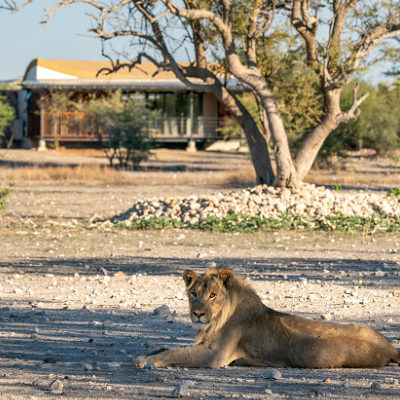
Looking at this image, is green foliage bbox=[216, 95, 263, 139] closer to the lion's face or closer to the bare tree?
the bare tree

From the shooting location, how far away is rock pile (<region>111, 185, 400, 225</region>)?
65.2ft

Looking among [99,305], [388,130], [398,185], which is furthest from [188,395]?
[388,130]

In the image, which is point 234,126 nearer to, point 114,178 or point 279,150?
point 114,178

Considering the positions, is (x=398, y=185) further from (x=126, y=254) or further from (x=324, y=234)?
(x=126, y=254)

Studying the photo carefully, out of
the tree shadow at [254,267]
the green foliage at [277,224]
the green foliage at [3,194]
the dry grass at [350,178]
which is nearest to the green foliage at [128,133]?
the dry grass at [350,178]

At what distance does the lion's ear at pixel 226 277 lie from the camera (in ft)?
20.4

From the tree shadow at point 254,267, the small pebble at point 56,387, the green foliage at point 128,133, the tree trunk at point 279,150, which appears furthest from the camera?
the green foliage at point 128,133

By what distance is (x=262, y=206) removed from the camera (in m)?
20.2

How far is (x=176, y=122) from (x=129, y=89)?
4173mm

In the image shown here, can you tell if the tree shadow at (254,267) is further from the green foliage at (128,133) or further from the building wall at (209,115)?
the building wall at (209,115)

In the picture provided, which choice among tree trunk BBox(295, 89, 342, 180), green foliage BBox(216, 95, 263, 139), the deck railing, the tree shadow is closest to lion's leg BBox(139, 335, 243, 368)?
the tree shadow

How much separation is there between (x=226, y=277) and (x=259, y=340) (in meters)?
0.59

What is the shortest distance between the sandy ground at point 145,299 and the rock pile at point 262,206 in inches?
60.8

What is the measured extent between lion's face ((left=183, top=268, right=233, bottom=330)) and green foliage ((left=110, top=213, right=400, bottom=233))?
12.1 meters
